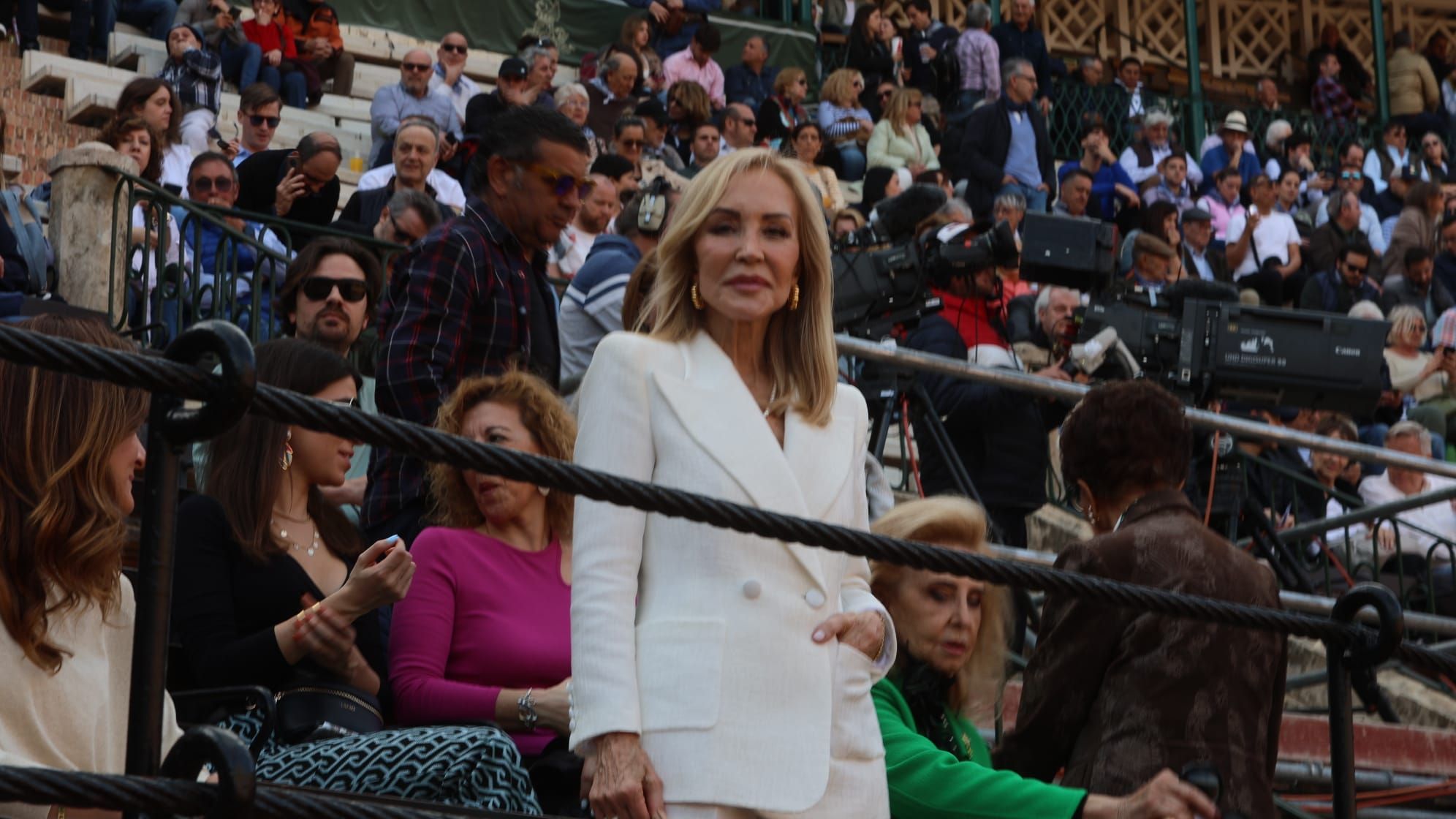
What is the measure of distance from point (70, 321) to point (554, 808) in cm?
123

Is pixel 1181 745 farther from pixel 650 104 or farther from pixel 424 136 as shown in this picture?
pixel 650 104

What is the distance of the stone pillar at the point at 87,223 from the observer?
7.97 meters

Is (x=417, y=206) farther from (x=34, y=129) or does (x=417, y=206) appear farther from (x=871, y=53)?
(x=871, y=53)

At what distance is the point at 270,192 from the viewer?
9320 millimetres

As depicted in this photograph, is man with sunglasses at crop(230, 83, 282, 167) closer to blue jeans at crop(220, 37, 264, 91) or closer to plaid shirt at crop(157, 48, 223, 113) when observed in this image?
plaid shirt at crop(157, 48, 223, 113)

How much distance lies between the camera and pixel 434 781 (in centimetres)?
312

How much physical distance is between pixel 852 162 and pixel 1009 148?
4.05 feet

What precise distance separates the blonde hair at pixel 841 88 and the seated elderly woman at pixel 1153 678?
12.4 meters

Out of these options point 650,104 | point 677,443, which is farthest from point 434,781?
point 650,104

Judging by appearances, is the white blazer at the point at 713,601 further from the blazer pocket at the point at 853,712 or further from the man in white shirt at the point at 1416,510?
the man in white shirt at the point at 1416,510

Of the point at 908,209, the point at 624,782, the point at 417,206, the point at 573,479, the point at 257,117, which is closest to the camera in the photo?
the point at 573,479

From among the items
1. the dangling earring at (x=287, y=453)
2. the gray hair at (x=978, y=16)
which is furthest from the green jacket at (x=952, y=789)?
the gray hair at (x=978, y=16)

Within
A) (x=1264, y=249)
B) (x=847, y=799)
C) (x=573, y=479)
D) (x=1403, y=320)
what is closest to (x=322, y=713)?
(x=847, y=799)

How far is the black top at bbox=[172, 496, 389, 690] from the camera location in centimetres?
348
